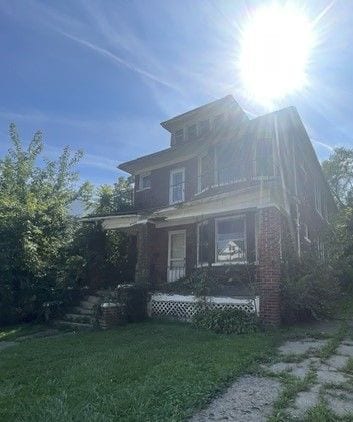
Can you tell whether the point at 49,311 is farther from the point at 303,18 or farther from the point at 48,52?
the point at 303,18

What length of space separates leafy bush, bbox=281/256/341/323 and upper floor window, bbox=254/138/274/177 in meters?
3.73

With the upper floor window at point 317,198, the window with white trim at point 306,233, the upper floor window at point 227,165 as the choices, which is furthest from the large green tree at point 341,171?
the upper floor window at point 227,165

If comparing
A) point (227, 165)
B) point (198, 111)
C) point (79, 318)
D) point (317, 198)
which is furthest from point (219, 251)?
point (317, 198)

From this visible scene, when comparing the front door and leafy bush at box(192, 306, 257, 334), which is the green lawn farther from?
the front door

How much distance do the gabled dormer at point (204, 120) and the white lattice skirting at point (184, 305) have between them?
26.9ft

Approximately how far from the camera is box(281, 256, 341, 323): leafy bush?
972cm

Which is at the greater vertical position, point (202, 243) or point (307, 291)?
point (202, 243)

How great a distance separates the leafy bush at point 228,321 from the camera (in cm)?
917

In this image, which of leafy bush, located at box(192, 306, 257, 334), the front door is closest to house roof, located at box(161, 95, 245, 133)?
the front door

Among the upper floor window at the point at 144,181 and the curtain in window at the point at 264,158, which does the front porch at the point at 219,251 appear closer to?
the curtain in window at the point at 264,158

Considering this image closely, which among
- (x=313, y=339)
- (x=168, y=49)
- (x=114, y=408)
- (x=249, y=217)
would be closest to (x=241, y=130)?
(x=249, y=217)

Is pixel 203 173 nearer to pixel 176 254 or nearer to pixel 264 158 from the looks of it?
pixel 264 158

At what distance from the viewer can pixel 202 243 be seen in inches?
576

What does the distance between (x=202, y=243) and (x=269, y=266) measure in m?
5.03
